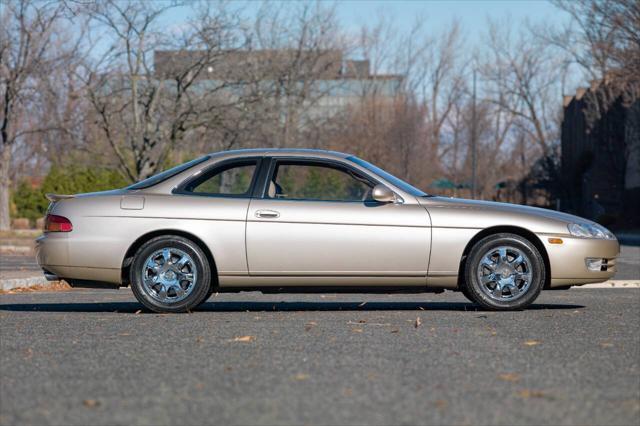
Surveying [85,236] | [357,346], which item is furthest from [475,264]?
[85,236]

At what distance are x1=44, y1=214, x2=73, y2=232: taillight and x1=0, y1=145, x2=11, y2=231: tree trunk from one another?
89.3ft

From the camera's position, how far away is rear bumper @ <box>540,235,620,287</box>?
930 cm

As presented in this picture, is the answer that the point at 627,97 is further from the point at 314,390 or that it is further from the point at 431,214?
the point at 314,390

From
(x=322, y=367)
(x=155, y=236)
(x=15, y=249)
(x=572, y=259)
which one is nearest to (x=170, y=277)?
(x=155, y=236)

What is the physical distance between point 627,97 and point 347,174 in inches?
1406

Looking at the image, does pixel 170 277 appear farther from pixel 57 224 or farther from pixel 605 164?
pixel 605 164

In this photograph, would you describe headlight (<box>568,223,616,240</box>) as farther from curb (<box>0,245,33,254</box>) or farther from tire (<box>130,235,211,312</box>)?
curb (<box>0,245,33,254</box>)

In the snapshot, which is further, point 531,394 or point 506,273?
point 506,273

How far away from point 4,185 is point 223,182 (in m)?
28.2

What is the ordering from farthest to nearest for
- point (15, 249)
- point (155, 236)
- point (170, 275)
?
point (15, 249), point (155, 236), point (170, 275)

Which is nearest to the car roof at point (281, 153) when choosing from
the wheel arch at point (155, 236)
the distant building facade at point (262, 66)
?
the wheel arch at point (155, 236)

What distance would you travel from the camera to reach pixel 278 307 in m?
10.1

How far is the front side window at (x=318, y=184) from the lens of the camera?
9.45m

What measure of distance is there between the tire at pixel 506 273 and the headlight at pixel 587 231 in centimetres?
42
